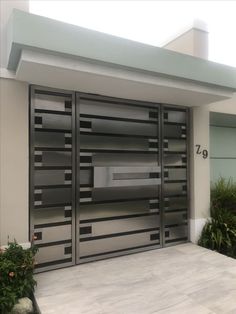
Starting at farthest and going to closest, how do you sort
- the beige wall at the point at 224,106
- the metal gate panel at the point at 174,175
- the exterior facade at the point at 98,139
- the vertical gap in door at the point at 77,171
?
the beige wall at the point at 224,106 < the metal gate panel at the point at 174,175 < the vertical gap in door at the point at 77,171 < the exterior facade at the point at 98,139

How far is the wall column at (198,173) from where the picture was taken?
5508 mm

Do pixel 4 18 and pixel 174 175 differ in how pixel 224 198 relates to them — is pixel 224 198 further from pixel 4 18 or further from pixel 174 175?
pixel 4 18

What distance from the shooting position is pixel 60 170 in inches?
168

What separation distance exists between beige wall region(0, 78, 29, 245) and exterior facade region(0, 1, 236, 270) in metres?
0.01

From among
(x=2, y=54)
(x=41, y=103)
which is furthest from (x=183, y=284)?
(x=2, y=54)

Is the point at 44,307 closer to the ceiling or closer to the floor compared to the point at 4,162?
closer to the floor

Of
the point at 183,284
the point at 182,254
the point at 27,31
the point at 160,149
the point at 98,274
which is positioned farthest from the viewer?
the point at 160,149

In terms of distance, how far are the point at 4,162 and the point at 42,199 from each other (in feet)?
2.54

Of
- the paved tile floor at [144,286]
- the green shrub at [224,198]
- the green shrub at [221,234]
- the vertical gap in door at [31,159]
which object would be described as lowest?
the paved tile floor at [144,286]

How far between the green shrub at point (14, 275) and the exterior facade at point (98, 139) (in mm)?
517

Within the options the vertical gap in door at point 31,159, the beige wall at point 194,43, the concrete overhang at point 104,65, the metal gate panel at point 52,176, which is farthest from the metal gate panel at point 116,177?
the beige wall at point 194,43

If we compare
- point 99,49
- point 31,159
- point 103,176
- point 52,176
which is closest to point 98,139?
point 103,176

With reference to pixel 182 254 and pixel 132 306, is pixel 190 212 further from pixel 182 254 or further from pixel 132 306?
pixel 132 306

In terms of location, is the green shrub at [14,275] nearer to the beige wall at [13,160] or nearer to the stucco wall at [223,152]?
the beige wall at [13,160]
